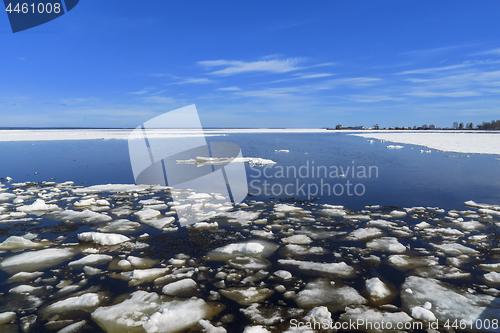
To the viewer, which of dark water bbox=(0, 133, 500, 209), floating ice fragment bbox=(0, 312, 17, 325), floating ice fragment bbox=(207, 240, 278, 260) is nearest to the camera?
floating ice fragment bbox=(0, 312, 17, 325)

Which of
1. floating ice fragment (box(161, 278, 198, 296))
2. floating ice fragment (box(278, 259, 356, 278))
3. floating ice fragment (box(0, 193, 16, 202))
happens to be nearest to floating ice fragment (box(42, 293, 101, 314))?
floating ice fragment (box(161, 278, 198, 296))

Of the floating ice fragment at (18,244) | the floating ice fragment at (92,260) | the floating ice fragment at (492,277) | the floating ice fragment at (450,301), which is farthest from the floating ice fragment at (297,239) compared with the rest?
Result: the floating ice fragment at (18,244)

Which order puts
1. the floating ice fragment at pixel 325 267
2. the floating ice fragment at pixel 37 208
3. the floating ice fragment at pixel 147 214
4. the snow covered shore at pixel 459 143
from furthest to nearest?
the snow covered shore at pixel 459 143 < the floating ice fragment at pixel 37 208 < the floating ice fragment at pixel 147 214 < the floating ice fragment at pixel 325 267

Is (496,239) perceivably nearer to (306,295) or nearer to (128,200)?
(306,295)

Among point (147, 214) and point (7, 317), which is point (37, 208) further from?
point (7, 317)

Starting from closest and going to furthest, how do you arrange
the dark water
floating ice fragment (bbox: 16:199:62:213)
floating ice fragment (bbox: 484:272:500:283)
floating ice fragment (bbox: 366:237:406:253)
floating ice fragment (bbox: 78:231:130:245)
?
1. floating ice fragment (bbox: 484:272:500:283)
2. floating ice fragment (bbox: 366:237:406:253)
3. floating ice fragment (bbox: 78:231:130:245)
4. floating ice fragment (bbox: 16:199:62:213)
5. the dark water

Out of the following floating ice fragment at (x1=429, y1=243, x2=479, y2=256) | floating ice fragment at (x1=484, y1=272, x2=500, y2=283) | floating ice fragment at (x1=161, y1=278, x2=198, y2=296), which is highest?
floating ice fragment at (x1=161, y1=278, x2=198, y2=296)

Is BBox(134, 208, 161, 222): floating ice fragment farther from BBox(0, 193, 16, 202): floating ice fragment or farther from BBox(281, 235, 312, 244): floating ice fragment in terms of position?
BBox(0, 193, 16, 202): floating ice fragment

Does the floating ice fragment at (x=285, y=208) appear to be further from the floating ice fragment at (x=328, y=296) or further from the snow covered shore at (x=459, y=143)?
the snow covered shore at (x=459, y=143)

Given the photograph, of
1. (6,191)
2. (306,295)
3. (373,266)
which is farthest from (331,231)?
(6,191)

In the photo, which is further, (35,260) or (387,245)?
(387,245)

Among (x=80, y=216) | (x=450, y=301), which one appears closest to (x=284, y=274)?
(x=450, y=301)

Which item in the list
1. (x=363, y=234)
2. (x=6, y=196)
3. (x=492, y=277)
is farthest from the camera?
(x=6, y=196)

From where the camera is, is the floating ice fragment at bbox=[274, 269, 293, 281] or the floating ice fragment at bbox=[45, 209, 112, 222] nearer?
the floating ice fragment at bbox=[274, 269, 293, 281]
